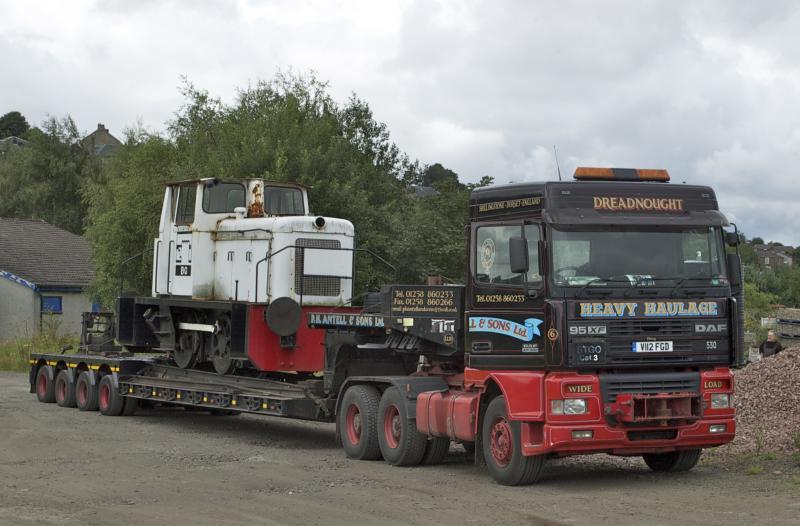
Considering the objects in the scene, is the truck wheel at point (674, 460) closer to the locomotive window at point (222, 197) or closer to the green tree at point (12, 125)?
the locomotive window at point (222, 197)

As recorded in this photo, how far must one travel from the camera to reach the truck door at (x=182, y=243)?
19.5 meters

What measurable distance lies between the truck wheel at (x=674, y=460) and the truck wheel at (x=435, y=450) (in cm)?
253

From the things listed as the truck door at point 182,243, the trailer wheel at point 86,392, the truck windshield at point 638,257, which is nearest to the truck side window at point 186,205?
the truck door at point 182,243

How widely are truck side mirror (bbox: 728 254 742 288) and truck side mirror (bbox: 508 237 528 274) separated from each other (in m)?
2.46

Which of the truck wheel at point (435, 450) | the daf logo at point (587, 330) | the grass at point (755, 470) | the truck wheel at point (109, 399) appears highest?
the daf logo at point (587, 330)

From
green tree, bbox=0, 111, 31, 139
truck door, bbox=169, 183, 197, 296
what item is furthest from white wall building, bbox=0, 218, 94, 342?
green tree, bbox=0, 111, 31, 139

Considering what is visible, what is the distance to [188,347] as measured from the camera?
789 inches

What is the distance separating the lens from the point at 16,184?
67438 millimetres

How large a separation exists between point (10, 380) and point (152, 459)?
17.0 metres

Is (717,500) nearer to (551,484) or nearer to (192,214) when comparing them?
(551,484)

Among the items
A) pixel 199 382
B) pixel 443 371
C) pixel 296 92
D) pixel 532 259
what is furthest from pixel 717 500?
pixel 296 92

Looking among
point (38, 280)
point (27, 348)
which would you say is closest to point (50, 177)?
point (38, 280)

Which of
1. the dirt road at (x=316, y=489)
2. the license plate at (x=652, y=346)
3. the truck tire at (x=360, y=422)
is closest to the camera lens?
the dirt road at (x=316, y=489)

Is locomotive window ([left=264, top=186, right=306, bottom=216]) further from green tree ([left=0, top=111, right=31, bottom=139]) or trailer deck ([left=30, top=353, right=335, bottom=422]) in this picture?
green tree ([left=0, top=111, right=31, bottom=139])
